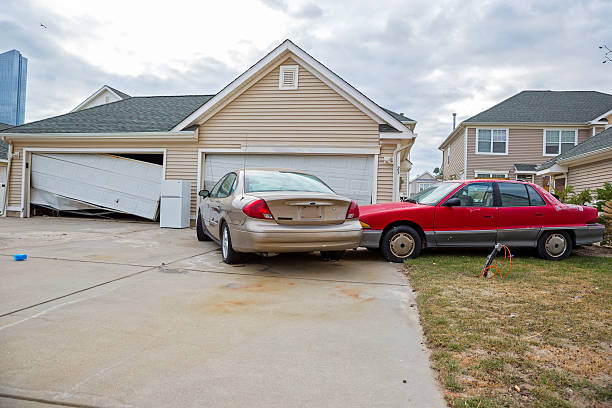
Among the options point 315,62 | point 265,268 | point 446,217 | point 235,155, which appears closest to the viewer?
point 265,268

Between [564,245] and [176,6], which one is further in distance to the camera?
[176,6]

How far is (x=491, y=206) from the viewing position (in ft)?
22.7

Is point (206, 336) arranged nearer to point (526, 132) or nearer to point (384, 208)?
point (384, 208)

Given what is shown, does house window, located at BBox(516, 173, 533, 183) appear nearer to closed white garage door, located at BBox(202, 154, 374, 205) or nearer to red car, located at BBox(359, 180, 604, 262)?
closed white garage door, located at BBox(202, 154, 374, 205)

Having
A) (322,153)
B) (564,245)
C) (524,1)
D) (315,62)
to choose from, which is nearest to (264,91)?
(315,62)

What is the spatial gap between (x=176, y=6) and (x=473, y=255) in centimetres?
908

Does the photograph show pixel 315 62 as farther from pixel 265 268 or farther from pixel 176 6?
pixel 265 268

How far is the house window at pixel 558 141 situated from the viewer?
22422 mm

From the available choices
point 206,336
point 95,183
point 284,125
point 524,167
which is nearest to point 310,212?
point 206,336

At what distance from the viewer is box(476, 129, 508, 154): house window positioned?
23141 mm

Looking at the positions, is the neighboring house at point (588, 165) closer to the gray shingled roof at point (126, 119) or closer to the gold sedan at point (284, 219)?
the gray shingled roof at point (126, 119)

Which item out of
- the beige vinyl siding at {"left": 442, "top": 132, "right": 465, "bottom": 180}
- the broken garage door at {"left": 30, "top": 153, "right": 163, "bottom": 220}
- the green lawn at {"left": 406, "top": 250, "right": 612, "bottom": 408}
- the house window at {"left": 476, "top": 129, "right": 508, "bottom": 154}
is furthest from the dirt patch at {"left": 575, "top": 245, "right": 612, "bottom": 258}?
the beige vinyl siding at {"left": 442, "top": 132, "right": 465, "bottom": 180}

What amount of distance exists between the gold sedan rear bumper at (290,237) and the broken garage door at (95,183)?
790 centimetres

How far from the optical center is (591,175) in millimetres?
14484
